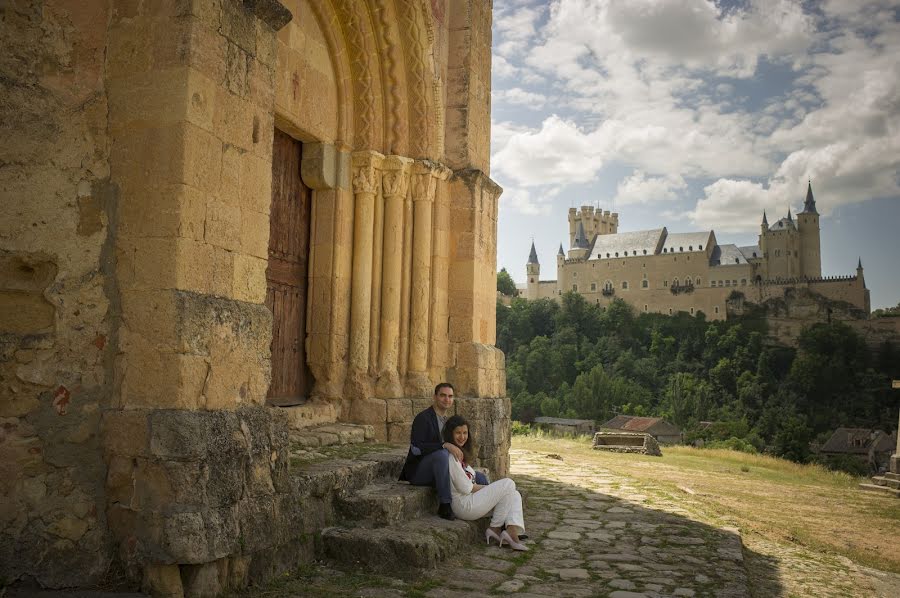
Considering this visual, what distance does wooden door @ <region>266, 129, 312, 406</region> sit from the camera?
613cm

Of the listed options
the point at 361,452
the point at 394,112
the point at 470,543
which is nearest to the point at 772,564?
the point at 470,543

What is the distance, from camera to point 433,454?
4.81 metres

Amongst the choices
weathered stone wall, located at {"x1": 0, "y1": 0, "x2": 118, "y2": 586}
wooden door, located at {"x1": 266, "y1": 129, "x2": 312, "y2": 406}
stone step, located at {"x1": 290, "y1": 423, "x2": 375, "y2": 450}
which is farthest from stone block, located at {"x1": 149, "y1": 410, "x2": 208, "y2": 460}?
wooden door, located at {"x1": 266, "y1": 129, "x2": 312, "y2": 406}

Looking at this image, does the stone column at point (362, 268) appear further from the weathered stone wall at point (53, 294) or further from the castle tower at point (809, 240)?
the castle tower at point (809, 240)

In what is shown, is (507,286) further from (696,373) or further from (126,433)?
(126,433)

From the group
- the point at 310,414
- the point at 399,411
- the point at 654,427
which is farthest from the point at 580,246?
the point at 310,414

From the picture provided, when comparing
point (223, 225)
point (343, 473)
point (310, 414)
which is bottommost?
point (343, 473)

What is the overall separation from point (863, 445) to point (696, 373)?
2359 cm

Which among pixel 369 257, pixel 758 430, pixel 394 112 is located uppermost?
pixel 394 112

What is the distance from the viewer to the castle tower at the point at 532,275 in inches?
3551

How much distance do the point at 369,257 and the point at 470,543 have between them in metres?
3.07

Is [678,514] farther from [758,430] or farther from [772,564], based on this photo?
[758,430]

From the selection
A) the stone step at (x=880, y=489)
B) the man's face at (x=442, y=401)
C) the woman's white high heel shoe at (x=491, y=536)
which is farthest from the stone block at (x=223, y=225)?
the stone step at (x=880, y=489)

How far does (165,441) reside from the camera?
3.18m
